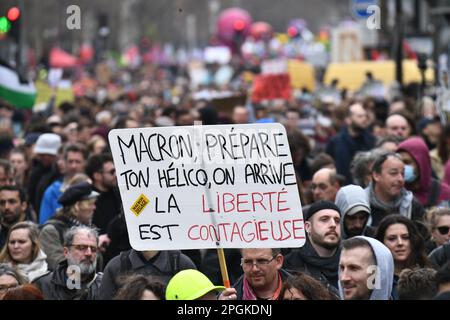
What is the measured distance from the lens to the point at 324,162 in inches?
470

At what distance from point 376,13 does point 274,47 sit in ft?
159

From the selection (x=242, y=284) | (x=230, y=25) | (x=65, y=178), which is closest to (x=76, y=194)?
(x=65, y=178)

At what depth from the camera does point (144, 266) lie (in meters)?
8.23

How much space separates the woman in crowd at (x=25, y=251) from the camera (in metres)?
9.12

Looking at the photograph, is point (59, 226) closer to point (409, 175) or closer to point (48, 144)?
point (409, 175)

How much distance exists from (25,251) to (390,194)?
2316 millimetres

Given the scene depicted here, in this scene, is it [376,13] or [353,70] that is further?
[353,70]

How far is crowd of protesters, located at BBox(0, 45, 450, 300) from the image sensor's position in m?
7.28

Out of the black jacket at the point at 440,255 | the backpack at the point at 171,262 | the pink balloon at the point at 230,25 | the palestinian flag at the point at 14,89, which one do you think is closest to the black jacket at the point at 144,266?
the backpack at the point at 171,262

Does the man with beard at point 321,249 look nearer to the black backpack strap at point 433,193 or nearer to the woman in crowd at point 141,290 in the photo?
the woman in crowd at point 141,290

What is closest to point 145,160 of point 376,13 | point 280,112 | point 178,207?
point 178,207

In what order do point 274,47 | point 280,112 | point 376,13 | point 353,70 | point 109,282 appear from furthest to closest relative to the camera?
point 274,47 → point 353,70 → point 280,112 → point 376,13 → point 109,282

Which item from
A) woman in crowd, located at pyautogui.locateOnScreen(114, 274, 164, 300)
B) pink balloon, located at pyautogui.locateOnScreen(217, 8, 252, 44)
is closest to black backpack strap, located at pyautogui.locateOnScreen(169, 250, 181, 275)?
woman in crowd, located at pyautogui.locateOnScreen(114, 274, 164, 300)

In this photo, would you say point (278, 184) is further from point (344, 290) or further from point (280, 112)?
point (280, 112)
